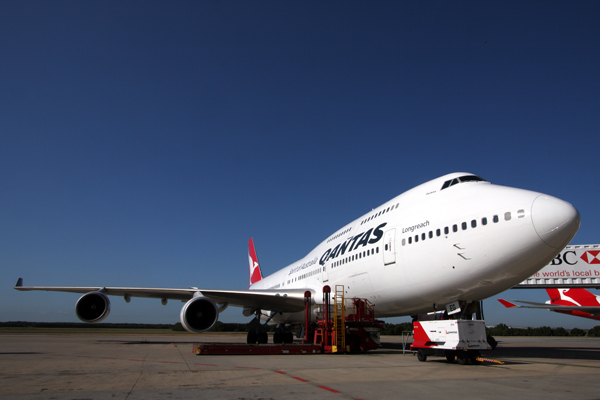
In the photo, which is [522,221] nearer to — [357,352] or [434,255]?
[434,255]

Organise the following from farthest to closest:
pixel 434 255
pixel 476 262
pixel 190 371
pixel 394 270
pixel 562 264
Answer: pixel 562 264
pixel 394 270
pixel 434 255
pixel 476 262
pixel 190 371

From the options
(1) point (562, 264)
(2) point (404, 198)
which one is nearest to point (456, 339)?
(2) point (404, 198)

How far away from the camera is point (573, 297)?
34.1 meters

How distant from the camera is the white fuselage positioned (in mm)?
8273

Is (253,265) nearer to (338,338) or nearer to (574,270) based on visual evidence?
(338,338)

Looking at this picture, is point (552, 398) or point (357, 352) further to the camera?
point (357, 352)

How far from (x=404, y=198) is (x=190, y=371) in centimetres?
807

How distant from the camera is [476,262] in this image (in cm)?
889

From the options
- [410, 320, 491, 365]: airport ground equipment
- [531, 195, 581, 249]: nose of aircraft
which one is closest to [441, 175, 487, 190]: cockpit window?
[531, 195, 581, 249]: nose of aircraft

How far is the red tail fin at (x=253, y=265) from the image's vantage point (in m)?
34.6

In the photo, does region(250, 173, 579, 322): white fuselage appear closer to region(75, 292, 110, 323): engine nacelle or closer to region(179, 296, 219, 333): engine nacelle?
region(179, 296, 219, 333): engine nacelle

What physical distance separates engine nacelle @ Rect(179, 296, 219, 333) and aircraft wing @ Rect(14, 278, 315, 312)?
3.72 feet

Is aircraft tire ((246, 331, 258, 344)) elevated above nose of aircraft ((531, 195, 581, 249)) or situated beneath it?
situated beneath

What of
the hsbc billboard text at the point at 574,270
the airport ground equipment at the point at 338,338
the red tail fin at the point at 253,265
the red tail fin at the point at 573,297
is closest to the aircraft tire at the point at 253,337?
the airport ground equipment at the point at 338,338
